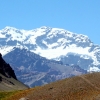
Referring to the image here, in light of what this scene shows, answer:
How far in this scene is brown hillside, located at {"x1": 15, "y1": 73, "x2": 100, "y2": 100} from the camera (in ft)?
200

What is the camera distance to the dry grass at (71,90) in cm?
6088

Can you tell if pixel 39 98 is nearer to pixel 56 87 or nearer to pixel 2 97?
pixel 56 87

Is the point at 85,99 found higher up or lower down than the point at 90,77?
lower down

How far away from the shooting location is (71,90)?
63.8 meters

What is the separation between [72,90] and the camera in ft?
209

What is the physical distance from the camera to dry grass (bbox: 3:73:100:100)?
60.9 metres

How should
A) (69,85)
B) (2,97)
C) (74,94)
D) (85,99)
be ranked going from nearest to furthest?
(85,99) < (74,94) < (69,85) < (2,97)

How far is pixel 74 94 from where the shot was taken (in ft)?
203

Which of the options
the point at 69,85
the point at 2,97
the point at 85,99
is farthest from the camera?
the point at 2,97

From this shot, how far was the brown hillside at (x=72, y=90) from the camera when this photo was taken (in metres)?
60.8

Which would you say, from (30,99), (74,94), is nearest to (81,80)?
(74,94)

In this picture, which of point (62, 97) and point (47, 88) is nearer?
point (62, 97)

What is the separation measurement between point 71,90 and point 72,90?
0.19m

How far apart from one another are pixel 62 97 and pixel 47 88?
6.76 m
